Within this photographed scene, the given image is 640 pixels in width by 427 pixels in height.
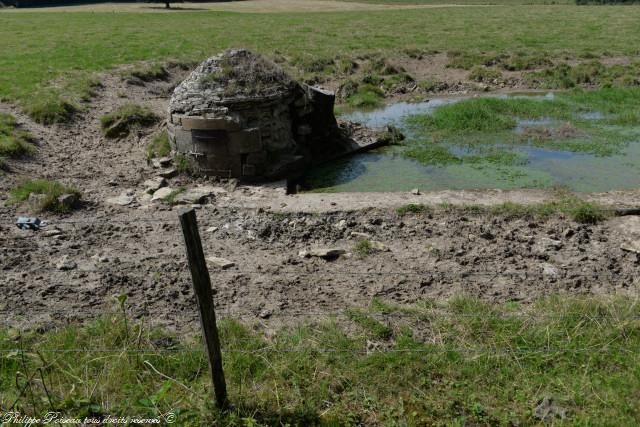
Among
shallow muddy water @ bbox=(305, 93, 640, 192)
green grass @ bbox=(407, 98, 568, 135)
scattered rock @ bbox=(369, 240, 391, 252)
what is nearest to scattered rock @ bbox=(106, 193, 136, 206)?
shallow muddy water @ bbox=(305, 93, 640, 192)

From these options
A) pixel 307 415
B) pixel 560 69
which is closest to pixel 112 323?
pixel 307 415

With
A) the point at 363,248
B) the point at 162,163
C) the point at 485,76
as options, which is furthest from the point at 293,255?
the point at 485,76

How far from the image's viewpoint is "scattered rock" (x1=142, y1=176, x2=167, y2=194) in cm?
1020

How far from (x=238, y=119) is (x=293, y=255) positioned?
382 cm

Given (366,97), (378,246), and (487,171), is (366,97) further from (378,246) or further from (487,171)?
(378,246)

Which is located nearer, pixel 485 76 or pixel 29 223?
pixel 29 223

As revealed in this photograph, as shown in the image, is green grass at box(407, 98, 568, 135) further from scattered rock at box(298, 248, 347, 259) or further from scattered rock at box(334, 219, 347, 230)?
scattered rock at box(298, 248, 347, 259)

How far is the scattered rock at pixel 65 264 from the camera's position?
717 centimetres

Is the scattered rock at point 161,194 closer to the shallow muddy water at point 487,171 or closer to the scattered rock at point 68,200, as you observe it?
the scattered rock at point 68,200

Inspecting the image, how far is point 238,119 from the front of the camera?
10477 millimetres

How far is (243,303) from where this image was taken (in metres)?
6.39

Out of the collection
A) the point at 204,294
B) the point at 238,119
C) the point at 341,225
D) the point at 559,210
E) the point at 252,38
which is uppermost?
the point at 252,38

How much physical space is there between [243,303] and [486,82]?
17.6 meters

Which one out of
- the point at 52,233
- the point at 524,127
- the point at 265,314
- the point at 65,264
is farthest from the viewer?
the point at 524,127
